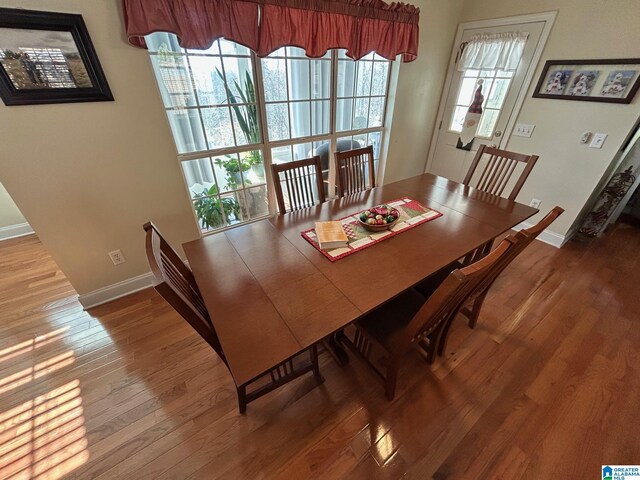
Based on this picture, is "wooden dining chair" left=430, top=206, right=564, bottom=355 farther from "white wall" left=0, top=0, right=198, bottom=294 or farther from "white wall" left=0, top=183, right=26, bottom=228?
"white wall" left=0, top=183, right=26, bottom=228

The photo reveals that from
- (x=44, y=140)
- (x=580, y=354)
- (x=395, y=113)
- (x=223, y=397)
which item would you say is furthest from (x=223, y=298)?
(x=395, y=113)

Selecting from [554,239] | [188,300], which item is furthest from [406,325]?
[554,239]

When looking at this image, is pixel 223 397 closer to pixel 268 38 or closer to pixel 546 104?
pixel 268 38

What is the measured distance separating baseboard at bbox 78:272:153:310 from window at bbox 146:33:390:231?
0.66 meters

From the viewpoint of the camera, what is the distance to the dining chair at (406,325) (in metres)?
0.88

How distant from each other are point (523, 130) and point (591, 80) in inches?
21.4

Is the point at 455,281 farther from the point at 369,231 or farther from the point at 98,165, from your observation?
the point at 98,165

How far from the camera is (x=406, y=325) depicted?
1.22 metres

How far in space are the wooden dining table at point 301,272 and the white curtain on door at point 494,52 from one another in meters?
1.76

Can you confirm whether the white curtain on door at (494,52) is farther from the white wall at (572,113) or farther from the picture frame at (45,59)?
the picture frame at (45,59)

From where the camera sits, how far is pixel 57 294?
6.55ft

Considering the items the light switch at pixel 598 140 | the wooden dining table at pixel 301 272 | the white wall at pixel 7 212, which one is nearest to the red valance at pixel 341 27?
the wooden dining table at pixel 301 272

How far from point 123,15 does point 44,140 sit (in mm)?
827

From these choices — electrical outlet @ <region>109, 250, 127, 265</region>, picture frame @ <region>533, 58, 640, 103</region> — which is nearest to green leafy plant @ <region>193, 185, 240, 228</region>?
electrical outlet @ <region>109, 250, 127, 265</region>
